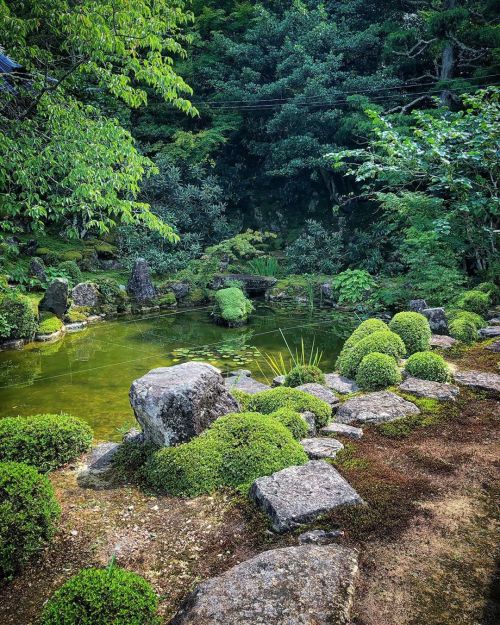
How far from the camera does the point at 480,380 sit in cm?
466

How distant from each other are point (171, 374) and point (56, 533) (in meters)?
1.29

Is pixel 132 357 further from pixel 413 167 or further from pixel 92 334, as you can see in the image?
pixel 413 167

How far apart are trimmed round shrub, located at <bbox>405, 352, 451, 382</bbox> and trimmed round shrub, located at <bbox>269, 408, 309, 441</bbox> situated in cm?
191

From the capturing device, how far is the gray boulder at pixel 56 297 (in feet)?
32.8

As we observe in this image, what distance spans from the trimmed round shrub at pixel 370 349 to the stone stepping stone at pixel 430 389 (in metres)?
0.65

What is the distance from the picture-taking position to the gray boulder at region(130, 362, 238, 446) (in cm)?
305

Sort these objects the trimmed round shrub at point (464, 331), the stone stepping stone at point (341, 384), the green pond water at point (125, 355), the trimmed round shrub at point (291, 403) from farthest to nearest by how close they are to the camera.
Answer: the trimmed round shrub at point (464, 331) → the green pond water at point (125, 355) → the stone stepping stone at point (341, 384) → the trimmed round shrub at point (291, 403)

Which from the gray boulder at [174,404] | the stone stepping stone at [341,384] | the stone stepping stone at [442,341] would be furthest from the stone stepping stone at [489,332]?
the gray boulder at [174,404]

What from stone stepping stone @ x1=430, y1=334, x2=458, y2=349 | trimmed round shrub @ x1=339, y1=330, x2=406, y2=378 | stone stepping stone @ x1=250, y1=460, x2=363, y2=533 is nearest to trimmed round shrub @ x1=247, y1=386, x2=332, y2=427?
stone stepping stone @ x1=250, y1=460, x2=363, y2=533

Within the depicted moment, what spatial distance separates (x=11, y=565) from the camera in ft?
6.95

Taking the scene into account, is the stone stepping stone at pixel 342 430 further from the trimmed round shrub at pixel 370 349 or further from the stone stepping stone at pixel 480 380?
the stone stepping stone at pixel 480 380

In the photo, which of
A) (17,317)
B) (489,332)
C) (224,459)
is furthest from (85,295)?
(224,459)

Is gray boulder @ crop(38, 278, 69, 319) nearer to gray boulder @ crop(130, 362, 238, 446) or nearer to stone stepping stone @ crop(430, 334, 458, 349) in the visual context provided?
gray boulder @ crop(130, 362, 238, 446)

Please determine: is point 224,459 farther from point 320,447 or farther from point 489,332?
point 489,332
